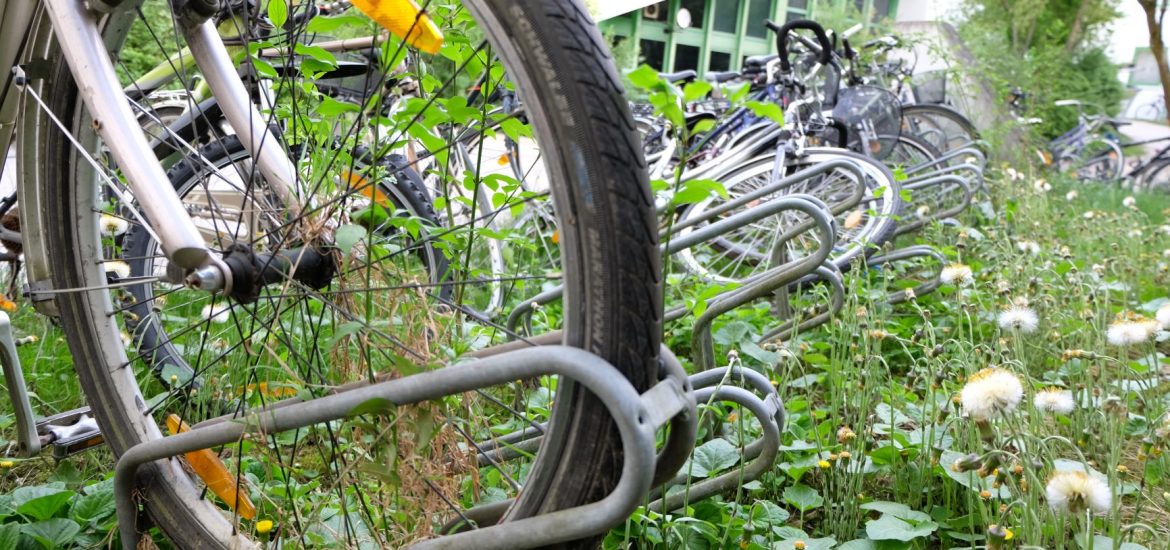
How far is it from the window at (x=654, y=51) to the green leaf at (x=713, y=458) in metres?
11.5

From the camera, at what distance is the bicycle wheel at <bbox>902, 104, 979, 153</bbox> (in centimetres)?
661

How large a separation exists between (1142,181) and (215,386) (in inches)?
439

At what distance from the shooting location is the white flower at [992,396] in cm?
117

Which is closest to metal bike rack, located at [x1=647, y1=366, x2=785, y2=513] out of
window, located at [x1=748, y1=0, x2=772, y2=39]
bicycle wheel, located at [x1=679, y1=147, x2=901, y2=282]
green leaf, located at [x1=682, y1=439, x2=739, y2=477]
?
green leaf, located at [x1=682, y1=439, x2=739, y2=477]

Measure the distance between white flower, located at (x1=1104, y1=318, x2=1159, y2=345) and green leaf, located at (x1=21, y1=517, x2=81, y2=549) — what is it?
1.79m

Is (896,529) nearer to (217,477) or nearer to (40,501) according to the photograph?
(217,477)

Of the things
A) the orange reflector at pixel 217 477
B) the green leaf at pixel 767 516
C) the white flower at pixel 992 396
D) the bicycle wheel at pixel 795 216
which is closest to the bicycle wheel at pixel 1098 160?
the bicycle wheel at pixel 795 216

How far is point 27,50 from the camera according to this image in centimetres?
146

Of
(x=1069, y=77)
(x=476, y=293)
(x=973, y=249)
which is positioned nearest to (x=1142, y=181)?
(x=1069, y=77)

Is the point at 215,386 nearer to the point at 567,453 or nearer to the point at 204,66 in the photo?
the point at 204,66

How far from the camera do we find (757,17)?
1438cm

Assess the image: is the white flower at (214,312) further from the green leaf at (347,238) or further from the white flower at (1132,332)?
the white flower at (1132,332)

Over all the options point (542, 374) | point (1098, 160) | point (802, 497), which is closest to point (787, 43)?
point (802, 497)

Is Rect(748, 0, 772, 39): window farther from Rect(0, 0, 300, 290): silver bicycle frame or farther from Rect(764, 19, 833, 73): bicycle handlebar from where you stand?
Rect(0, 0, 300, 290): silver bicycle frame
